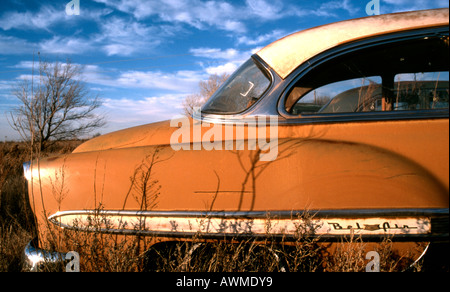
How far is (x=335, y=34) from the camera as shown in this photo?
169 centimetres

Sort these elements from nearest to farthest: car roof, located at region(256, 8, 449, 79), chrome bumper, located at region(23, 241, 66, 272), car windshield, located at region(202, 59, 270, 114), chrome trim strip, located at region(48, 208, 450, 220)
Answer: chrome trim strip, located at region(48, 208, 450, 220)
chrome bumper, located at region(23, 241, 66, 272)
car roof, located at region(256, 8, 449, 79)
car windshield, located at region(202, 59, 270, 114)

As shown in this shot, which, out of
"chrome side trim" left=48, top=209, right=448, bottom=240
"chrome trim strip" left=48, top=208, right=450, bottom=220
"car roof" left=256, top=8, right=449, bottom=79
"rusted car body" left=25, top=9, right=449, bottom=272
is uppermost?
"car roof" left=256, top=8, right=449, bottom=79

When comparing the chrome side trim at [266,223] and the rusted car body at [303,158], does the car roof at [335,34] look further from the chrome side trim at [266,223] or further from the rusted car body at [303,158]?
the chrome side trim at [266,223]

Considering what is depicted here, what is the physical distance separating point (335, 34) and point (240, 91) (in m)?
0.71

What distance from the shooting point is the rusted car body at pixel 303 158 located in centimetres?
131

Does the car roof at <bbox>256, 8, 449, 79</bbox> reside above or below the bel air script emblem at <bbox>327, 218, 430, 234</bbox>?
above

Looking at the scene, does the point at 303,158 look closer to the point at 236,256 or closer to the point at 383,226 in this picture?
the point at 383,226

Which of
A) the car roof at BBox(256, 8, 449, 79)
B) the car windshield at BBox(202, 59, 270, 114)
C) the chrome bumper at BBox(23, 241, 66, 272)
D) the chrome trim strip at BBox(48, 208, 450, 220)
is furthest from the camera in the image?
the car windshield at BBox(202, 59, 270, 114)

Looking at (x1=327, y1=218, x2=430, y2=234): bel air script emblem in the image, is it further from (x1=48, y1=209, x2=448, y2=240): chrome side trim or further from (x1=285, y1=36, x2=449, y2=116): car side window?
(x1=285, y1=36, x2=449, y2=116): car side window

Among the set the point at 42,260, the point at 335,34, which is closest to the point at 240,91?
the point at 335,34

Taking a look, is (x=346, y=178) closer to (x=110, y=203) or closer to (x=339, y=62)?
(x=339, y=62)

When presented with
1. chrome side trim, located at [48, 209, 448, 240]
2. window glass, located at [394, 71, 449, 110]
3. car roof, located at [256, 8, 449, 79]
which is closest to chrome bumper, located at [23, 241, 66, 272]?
chrome side trim, located at [48, 209, 448, 240]

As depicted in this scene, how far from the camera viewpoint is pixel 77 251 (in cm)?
147

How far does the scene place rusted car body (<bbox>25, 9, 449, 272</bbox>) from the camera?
131 centimetres
